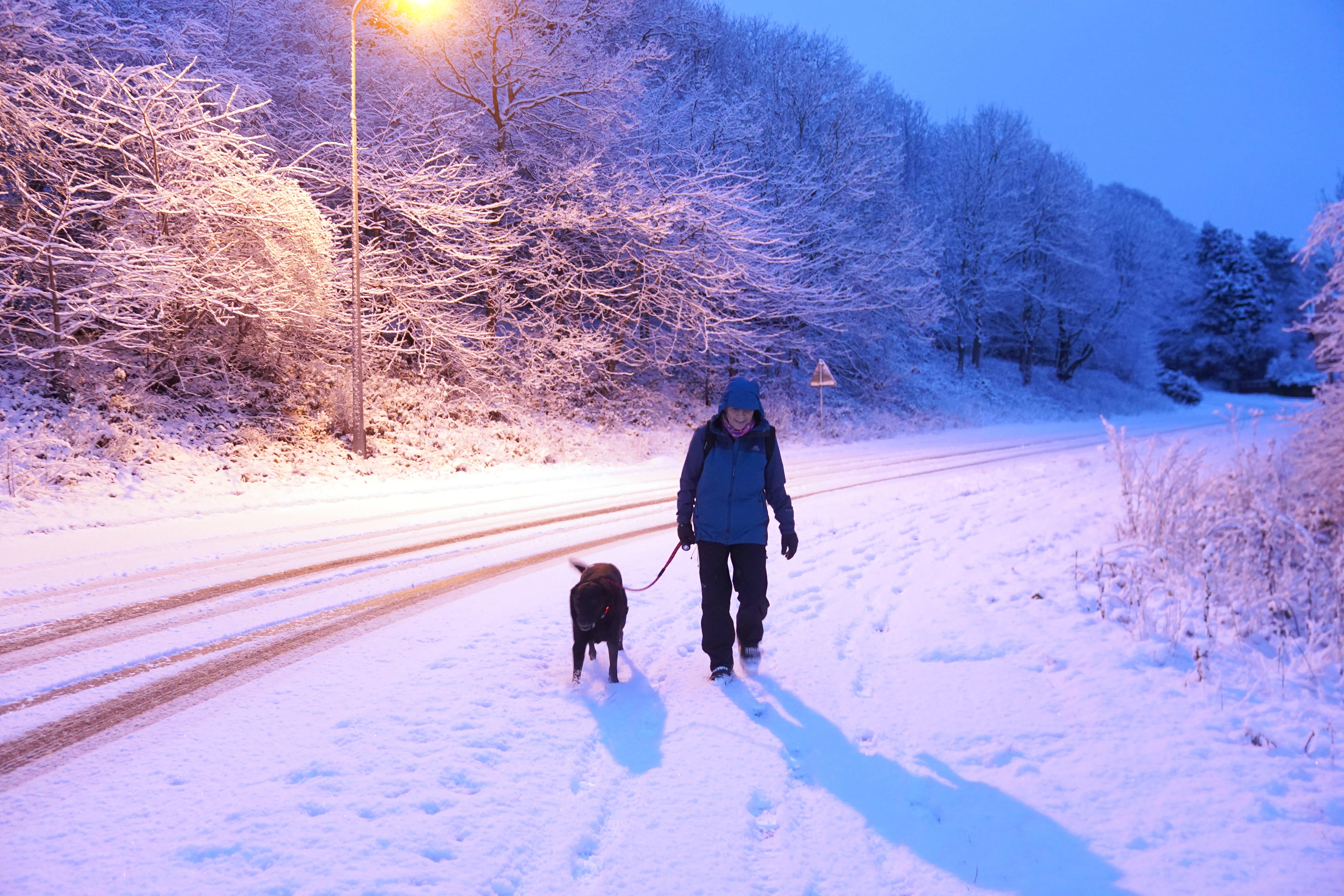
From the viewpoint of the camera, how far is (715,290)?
62.0 feet

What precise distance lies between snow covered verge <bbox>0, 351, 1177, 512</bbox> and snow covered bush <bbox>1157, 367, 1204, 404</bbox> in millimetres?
32856

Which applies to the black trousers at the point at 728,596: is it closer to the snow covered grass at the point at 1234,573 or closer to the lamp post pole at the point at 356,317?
the snow covered grass at the point at 1234,573

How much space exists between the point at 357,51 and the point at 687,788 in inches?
845

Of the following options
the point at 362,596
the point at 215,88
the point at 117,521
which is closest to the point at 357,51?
the point at 215,88

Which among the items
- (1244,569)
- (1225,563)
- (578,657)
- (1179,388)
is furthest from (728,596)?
(1179,388)

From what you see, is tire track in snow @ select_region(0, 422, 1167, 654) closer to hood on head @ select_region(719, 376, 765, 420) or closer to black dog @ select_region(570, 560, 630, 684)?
black dog @ select_region(570, 560, 630, 684)

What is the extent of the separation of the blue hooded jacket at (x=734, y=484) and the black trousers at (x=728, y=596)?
0.30 feet

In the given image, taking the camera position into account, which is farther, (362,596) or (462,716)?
(362,596)

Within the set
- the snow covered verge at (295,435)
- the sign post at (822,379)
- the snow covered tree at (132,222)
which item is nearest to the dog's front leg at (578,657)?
the snow covered verge at (295,435)

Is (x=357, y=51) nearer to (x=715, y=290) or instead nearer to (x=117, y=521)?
(x=715, y=290)

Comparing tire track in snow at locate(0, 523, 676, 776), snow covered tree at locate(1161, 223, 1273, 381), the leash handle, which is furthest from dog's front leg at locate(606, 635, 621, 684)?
snow covered tree at locate(1161, 223, 1273, 381)

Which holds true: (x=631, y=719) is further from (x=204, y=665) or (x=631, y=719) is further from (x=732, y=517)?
(x=204, y=665)

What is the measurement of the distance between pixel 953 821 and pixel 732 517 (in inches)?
81.7

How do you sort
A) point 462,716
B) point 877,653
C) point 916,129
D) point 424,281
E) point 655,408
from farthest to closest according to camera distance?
point 916,129 < point 655,408 < point 424,281 < point 877,653 < point 462,716
